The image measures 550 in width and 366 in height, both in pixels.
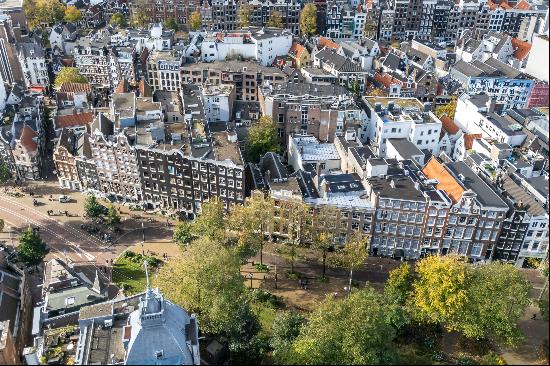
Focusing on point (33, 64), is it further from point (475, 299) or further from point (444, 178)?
point (475, 299)

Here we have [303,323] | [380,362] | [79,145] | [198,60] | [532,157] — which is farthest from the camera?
[198,60]

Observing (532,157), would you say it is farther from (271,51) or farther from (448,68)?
(271,51)

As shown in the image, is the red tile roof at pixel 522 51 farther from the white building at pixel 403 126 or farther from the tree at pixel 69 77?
the tree at pixel 69 77

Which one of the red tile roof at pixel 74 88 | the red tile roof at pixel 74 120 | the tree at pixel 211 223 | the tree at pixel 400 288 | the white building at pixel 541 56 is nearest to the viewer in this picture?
the white building at pixel 541 56

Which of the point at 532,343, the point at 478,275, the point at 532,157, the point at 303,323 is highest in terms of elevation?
the point at 532,157

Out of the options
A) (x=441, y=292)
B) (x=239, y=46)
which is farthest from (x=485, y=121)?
(x=239, y=46)

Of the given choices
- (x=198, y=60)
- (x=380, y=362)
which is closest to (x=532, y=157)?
(x=380, y=362)

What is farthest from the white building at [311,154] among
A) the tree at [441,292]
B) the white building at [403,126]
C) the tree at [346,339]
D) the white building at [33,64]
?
the white building at [33,64]
